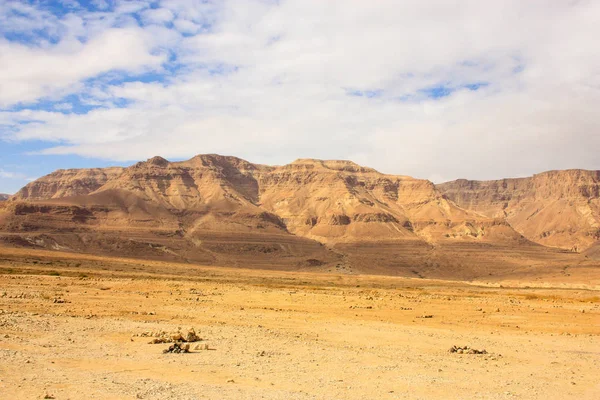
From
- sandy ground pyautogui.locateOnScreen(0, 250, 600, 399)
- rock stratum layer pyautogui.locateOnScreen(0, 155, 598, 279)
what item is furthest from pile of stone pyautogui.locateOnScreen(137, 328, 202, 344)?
rock stratum layer pyautogui.locateOnScreen(0, 155, 598, 279)

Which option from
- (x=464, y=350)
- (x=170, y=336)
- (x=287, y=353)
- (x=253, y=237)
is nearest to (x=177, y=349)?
(x=170, y=336)

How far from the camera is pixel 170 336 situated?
66.7 feet

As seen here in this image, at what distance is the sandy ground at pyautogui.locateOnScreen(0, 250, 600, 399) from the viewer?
13.9 metres

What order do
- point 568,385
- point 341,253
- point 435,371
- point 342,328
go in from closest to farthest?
point 568,385, point 435,371, point 342,328, point 341,253

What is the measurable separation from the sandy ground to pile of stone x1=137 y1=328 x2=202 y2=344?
0.42m

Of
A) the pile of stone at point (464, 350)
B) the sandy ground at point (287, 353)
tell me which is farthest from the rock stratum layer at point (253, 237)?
the pile of stone at point (464, 350)

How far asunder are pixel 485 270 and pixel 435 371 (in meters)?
133

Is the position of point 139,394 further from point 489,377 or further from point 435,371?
point 489,377

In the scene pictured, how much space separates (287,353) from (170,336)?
453 centimetres

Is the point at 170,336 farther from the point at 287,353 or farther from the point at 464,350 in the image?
the point at 464,350

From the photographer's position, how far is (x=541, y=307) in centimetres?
3869

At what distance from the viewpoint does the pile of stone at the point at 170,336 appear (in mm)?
19513

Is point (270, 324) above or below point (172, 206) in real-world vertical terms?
below

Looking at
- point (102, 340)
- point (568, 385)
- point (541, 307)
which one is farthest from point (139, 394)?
point (541, 307)
